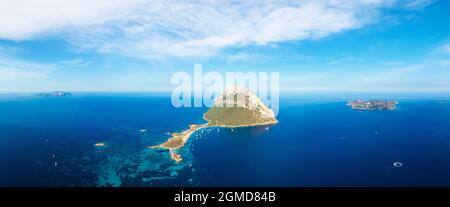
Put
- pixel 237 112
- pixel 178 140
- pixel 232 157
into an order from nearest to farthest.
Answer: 1. pixel 232 157
2. pixel 178 140
3. pixel 237 112

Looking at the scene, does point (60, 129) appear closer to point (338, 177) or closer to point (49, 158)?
point (49, 158)

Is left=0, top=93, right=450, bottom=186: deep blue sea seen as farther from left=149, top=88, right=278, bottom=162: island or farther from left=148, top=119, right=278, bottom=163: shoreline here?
left=149, top=88, right=278, bottom=162: island

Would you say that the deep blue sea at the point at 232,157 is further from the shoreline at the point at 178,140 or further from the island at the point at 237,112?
the island at the point at 237,112

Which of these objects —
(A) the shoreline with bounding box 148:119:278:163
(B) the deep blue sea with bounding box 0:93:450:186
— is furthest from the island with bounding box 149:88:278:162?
(B) the deep blue sea with bounding box 0:93:450:186

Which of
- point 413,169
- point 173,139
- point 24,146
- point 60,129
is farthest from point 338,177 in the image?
point 60,129

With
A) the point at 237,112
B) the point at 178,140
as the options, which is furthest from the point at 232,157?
the point at 237,112

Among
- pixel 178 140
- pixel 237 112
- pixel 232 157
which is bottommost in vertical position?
pixel 232 157

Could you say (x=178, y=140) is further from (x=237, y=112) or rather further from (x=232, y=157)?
(x=237, y=112)
